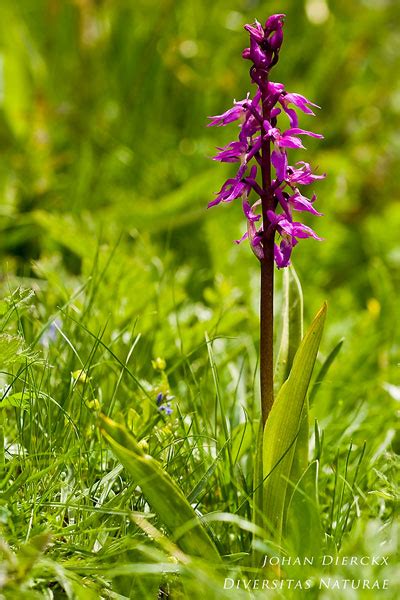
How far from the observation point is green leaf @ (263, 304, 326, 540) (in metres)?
1.50

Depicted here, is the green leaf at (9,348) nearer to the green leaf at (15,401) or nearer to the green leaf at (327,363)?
the green leaf at (15,401)

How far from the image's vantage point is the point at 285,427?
153 centimetres

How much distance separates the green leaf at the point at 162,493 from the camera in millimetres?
1352

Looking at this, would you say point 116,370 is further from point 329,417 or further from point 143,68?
point 143,68

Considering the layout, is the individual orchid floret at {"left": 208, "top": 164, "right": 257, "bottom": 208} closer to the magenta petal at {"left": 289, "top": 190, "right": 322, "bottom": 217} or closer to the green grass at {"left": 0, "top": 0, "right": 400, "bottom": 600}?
the magenta petal at {"left": 289, "top": 190, "right": 322, "bottom": 217}

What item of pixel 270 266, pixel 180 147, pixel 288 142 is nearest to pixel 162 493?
pixel 270 266

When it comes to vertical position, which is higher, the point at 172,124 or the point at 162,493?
the point at 172,124

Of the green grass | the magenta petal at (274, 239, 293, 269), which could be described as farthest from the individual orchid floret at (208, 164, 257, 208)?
the green grass

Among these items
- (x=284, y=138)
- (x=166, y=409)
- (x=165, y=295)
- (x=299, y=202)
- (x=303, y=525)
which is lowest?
(x=303, y=525)

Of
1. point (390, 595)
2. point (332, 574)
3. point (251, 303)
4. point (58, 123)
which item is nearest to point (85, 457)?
point (332, 574)

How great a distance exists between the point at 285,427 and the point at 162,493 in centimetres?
28

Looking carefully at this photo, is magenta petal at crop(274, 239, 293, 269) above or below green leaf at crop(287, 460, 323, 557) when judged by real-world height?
above

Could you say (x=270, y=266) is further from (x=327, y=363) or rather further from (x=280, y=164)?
(x=327, y=363)

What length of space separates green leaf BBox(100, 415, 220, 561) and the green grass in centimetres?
5
